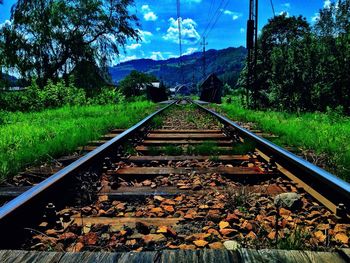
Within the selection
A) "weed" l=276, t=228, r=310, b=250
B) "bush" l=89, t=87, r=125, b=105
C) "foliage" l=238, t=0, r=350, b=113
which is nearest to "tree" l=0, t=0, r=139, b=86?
"bush" l=89, t=87, r=125, b=105

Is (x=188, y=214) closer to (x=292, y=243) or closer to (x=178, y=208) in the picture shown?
(x=178, y=208)

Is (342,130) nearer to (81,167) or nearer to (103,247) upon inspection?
(81,167)

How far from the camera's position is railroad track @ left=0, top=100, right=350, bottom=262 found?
6.40 ft

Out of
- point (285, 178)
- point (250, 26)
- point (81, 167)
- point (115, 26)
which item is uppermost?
point (115, 26)

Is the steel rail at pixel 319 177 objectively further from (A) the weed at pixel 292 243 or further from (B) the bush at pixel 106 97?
(B) the bush at pixel 106 97

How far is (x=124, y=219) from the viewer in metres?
2.32

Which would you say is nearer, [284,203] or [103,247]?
[103,247]


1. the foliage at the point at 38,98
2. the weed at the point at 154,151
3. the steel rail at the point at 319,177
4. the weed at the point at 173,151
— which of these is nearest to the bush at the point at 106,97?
the foliage at the point at 38,98

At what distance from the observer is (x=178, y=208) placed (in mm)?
2568

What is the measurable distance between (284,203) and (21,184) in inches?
95.4

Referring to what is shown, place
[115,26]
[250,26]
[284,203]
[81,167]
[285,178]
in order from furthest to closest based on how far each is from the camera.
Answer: [115,26] → [250,26] → [285,178] → [81,167] → [284,203]

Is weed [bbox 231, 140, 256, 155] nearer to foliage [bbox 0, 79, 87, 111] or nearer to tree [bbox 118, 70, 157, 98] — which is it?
foliage [bbox 0, 79, 87, 111]

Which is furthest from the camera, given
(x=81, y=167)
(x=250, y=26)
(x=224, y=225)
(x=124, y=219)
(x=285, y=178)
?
(x=250, y=26)

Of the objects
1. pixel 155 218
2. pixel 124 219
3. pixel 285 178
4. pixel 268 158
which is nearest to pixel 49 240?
pixel 124 219
